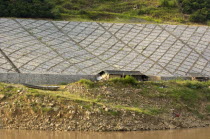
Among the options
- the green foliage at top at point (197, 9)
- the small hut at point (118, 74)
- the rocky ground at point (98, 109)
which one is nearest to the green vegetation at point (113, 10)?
the green foliage at top at point (197, 9)

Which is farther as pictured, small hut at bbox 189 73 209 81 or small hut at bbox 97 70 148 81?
small hut at bbox 189 73 209 81

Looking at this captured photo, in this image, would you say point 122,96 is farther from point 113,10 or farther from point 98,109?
point 113,10

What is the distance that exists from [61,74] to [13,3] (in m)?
10.0

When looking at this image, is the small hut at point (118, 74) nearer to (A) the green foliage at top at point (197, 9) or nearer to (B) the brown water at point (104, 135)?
(B) the brown water at point (104, 135)

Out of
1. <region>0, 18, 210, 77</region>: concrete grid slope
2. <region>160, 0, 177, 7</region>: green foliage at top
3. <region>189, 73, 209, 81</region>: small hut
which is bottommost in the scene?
<region>189, 73, 209, 81</region>: small hut

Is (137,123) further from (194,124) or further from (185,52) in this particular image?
(185,52)

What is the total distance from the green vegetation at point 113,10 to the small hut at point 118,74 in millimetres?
9036

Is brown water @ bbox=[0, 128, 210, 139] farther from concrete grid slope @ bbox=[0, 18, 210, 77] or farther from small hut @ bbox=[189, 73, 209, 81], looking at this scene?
small hut @ bbox=[189, 73, 209, 81]

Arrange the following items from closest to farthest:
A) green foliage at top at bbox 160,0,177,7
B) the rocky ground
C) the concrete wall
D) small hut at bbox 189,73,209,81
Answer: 1. the rocky ground
2. the concrete wall
3. small hut at bbox 189,73,209,81
4. green foliage at top at bbox 160,0,177,7

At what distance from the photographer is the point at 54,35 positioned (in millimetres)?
28250

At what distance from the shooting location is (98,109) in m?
18.0

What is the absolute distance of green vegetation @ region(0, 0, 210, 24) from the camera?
30.6 m

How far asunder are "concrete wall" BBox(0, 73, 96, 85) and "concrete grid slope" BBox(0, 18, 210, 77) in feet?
2.41

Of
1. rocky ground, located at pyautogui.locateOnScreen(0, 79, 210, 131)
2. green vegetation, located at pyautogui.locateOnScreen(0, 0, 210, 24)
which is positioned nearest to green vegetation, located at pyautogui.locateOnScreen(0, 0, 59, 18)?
green vegetation, located at pyautogui.locateOnScreen(0, 0, 210, 24)
